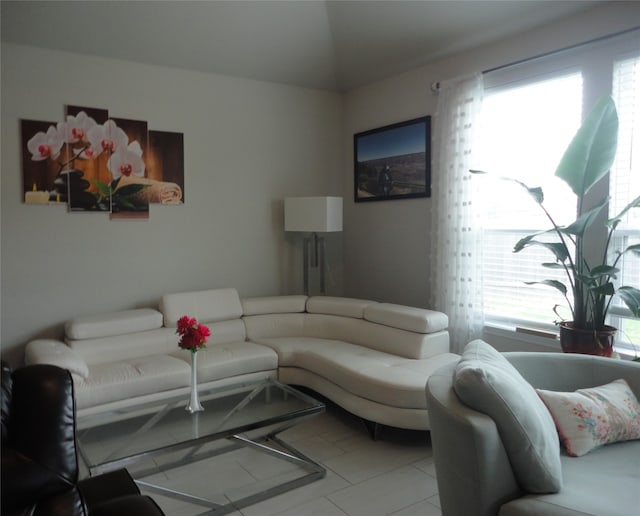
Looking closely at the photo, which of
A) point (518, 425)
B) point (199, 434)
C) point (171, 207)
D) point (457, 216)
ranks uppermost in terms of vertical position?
point (171, 207)

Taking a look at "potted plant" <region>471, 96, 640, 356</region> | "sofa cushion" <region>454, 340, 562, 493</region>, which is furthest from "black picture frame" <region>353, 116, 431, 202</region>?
"sofa cushion" <region>454, 340, 562, 493</region>

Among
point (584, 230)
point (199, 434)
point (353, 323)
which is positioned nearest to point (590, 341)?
point (584, 230)

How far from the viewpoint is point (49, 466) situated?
129cm

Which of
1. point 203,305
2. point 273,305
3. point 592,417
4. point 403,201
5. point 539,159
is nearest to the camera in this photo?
point 592,417

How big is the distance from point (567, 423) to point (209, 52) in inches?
143

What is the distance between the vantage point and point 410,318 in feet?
11.2

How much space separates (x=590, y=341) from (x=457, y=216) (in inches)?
52.9

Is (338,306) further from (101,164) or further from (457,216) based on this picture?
(101,164)

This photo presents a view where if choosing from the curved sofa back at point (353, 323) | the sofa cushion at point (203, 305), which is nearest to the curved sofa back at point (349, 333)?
the curved sofa back at point (353, 323)

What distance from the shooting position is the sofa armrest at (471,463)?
1585mm

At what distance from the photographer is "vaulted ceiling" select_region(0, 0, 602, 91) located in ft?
10.6

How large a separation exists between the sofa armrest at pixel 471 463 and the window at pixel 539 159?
183 centimetres

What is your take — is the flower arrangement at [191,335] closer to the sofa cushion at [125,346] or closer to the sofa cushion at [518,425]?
the sofa cushion at [125,346]

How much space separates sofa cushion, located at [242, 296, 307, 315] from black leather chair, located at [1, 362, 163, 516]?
8.66 feet
